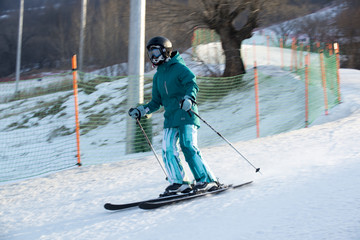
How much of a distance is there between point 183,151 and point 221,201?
2.04 ft

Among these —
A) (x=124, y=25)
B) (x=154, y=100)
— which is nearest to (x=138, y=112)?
(x=154, y=100)

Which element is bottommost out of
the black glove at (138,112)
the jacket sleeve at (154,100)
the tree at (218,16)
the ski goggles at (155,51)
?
the black glove at (138,112)

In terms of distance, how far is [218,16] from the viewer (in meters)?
14.3

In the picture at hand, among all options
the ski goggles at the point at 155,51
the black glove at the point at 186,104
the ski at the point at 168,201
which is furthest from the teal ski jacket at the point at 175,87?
the ski at the point at 168,201

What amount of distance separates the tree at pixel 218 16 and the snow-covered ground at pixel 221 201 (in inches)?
303

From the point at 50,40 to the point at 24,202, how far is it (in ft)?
163

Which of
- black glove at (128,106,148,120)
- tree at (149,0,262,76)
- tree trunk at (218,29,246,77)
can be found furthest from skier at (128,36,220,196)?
tree trunk at (218,29,246,77)

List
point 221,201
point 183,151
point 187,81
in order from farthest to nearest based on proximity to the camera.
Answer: point 183,151 → point 187,81 → point 221,201

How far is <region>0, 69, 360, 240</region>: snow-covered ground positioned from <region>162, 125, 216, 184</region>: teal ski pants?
0.29 metres

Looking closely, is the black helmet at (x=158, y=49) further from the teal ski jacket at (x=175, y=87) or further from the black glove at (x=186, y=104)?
the black glove at (x=186, y=104)

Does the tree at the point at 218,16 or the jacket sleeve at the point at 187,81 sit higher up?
the tree at the point at 218,16

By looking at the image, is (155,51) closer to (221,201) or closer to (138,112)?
(138,112)

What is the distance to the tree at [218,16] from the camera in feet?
46.7

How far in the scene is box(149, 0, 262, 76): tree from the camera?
1423 cm
